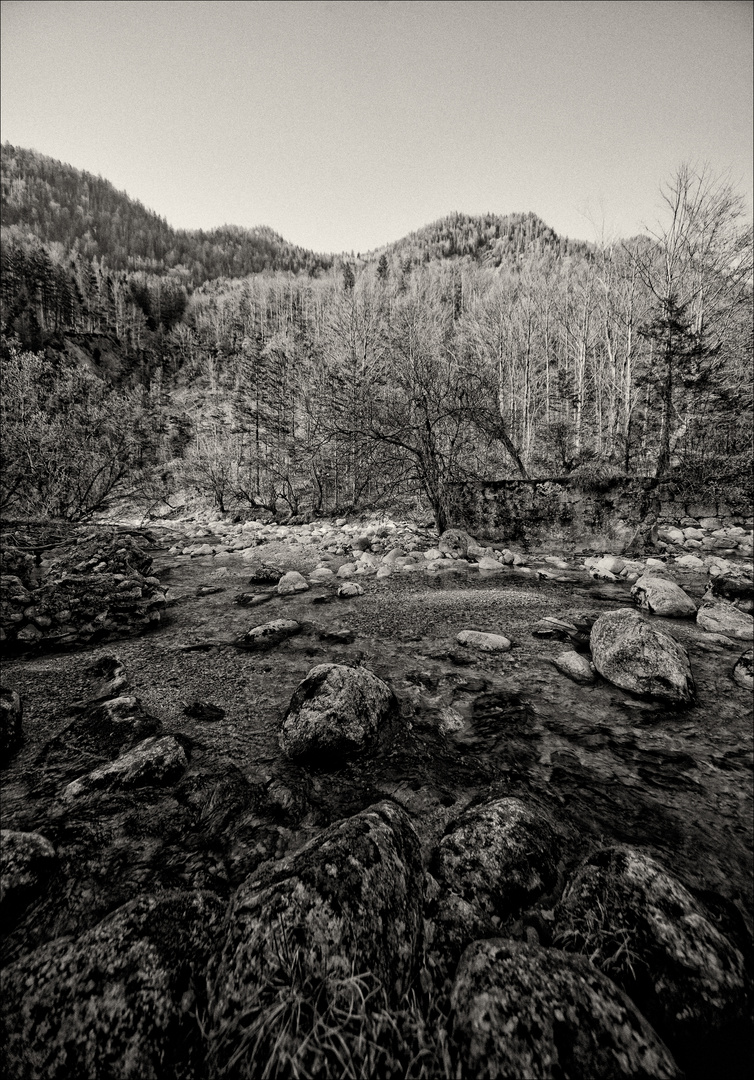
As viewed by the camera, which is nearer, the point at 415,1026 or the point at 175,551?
the point at 415,1026

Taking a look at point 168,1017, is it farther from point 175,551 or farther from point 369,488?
point 369,488

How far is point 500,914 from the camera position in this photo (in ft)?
5.58

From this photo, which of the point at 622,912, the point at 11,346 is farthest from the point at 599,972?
the point at 11,346

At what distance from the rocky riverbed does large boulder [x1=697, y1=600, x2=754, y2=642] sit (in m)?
0.03

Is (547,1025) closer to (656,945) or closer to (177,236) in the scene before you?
(656,945)

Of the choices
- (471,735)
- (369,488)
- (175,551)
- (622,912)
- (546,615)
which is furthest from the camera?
(369,488)

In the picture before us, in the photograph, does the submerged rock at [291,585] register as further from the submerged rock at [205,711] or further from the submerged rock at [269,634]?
the submerged rock at [205,711]

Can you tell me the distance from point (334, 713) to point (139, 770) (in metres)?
1.31

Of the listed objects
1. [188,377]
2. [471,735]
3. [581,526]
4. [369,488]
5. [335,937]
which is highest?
[188,377]

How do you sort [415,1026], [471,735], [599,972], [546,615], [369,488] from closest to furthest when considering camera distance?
[415,1026] < [599,972] < [471,735] < [546,615] < [369,488]

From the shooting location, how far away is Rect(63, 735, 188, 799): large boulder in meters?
2.44

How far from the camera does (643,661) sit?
11.7 feet

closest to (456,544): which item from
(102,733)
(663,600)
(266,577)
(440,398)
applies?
(440,398)

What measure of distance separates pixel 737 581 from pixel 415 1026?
7764 mm
